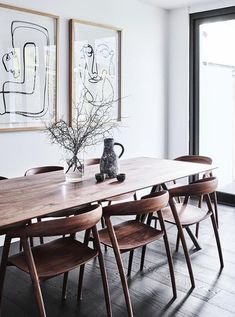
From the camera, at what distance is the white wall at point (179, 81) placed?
4.89 m

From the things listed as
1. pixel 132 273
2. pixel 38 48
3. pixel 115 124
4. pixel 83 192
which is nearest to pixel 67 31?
pixel 38 48

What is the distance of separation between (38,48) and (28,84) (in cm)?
35

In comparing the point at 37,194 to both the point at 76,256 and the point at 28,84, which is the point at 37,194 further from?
the point at 28,84

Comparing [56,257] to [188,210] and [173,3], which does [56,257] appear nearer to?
[188,210]

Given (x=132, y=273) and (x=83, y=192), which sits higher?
(x=83, y=192)

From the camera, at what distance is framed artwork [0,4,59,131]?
3.26 metres

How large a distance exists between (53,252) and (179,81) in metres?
3.41

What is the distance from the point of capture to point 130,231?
8.28 feet

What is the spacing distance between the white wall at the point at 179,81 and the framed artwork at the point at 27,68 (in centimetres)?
193

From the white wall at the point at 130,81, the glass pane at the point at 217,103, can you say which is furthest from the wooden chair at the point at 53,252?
the glass pane at the point at 217,103

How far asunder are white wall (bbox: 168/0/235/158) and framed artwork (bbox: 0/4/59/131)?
1.93 metres

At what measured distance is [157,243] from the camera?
344cm

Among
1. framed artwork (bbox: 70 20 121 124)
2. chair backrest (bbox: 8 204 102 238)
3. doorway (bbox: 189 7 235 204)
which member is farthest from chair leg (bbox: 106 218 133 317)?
doorway (bbox: 189 7 235 204)

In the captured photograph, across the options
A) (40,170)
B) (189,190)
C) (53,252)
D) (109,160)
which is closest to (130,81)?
(40,170)
